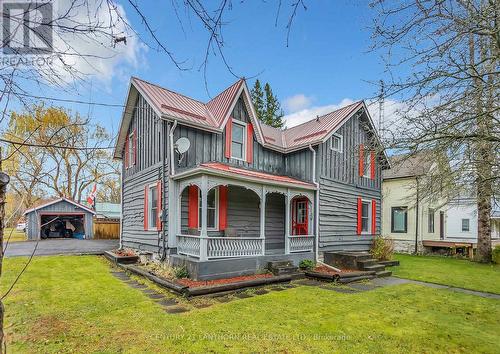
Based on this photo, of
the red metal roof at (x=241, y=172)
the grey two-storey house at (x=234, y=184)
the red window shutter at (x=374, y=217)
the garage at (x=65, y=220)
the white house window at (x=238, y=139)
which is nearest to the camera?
the red metal roof at (x=241, y=172)

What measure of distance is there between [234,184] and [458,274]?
9.27 metres

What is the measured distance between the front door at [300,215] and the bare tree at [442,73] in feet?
26.8

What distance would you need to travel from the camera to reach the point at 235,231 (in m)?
10.4

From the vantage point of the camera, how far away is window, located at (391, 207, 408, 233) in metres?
18.8

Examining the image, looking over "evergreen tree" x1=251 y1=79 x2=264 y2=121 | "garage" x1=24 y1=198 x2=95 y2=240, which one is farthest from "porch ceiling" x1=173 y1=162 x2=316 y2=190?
"evergreen tree" x1=251 y1=79 x2=264 y2=121

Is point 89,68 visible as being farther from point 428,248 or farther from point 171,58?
point 428,248

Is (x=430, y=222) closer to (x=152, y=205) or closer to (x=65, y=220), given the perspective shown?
(x=152, y=205)

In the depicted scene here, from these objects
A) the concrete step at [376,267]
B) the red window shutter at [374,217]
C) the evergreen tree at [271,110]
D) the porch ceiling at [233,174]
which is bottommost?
the concrete step at [376,267]

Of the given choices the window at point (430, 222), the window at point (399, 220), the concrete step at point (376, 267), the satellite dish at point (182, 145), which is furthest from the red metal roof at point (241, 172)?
the window at point (430, 222)

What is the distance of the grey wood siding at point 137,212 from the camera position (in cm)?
1061

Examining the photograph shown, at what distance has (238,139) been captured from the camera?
468 inches

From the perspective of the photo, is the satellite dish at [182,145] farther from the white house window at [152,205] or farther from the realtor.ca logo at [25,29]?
the realtor.ca logo at [25,29]

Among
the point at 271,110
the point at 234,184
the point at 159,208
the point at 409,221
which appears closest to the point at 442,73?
the point at 234,184

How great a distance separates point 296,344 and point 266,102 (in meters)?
28.5
